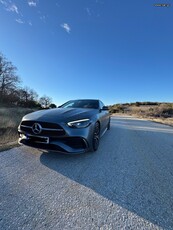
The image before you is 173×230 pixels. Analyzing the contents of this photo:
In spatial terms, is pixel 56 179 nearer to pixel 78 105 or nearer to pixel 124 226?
pixel 124 226

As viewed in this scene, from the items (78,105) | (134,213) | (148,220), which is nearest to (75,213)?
(134,213)

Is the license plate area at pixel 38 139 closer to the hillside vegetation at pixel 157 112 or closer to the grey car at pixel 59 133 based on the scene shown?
the grey car at pixel 59 133

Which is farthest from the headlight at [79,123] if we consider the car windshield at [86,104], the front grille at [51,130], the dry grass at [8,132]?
the dry grass at [8,132]

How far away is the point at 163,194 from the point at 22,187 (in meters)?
2.07

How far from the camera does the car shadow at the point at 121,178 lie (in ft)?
5.80

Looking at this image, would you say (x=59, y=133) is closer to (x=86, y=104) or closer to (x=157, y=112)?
(x=86, y=104)

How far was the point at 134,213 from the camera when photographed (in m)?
1.70

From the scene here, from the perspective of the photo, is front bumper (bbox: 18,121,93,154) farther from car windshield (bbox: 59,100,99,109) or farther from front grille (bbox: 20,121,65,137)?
car windshield (bbox: 59,100,99,109)

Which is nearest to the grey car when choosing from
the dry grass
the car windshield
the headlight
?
the headlight

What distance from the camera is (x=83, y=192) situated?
2.07 metres

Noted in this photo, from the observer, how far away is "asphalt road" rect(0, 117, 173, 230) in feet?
5.13

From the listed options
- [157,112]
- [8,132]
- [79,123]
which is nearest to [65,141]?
[79,123]

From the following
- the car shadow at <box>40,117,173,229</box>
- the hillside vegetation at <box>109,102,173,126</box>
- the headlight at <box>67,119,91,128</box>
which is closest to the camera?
the car shadow at <box>40,117,173,229</box>

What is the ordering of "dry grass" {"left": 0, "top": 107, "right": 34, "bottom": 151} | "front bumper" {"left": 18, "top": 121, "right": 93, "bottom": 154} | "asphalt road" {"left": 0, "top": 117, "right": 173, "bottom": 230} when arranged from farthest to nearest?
1. "dry grass" {"left": 0, "top": 107, "right": 34, "bottom": 151}
2. "front bumper" {"left": 18, "top": 121, "right": 93, "bottom": 154}
3. "asphalt road" {"left": 0, "top": 117, "right": 173, "bottom": 230}
